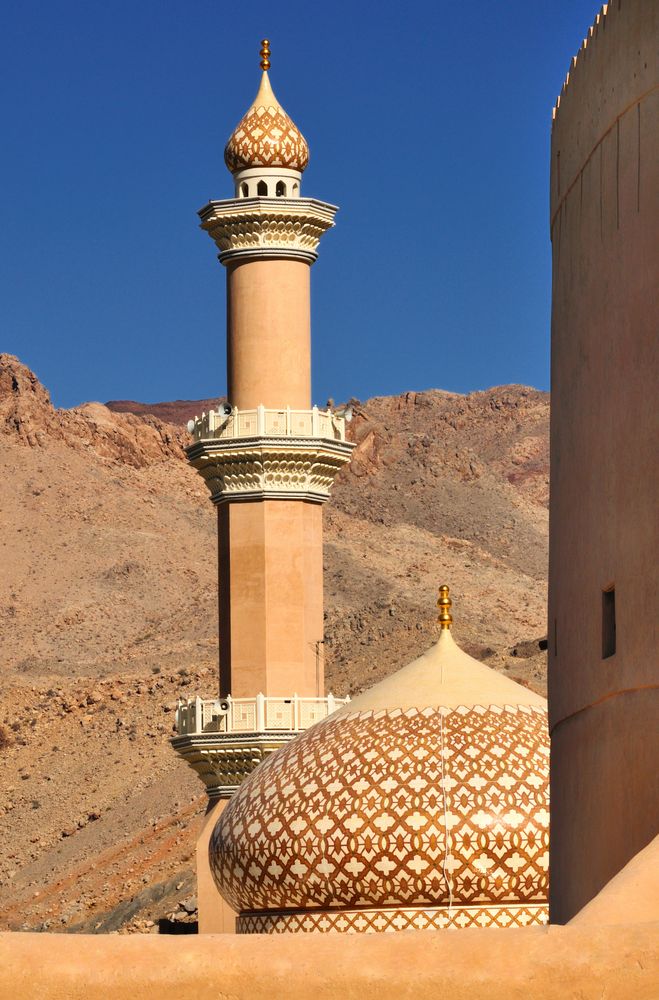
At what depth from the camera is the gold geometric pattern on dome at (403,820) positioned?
10.7m

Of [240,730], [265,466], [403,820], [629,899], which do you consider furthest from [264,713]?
[629,899]

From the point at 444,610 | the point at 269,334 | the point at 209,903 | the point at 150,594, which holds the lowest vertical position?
the point at 150,594

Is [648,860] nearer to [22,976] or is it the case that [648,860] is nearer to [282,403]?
[22,976]

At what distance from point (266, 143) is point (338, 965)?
578 inches

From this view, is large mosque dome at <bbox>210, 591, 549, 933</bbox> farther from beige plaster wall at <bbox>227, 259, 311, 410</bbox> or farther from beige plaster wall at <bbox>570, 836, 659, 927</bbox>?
beige plaster wall at <bbox>227, 259, 311, 410</bbox>

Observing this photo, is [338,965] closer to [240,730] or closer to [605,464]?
[605,464]

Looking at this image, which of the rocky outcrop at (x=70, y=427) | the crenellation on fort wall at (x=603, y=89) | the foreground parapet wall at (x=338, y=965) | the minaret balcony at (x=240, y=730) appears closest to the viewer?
the foreground parapet wall at (x=338, y=965)

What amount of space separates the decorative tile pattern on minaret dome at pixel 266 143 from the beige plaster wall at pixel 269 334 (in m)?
1.09

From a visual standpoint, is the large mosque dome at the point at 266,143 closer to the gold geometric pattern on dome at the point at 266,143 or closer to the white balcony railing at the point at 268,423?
the gold geometric pattern on dome at the point at 266,143

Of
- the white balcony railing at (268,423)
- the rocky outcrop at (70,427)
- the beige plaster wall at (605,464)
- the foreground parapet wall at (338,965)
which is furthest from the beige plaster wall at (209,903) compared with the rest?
the rocky outcrop at (70,427)

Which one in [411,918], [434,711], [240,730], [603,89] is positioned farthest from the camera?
[240,730]

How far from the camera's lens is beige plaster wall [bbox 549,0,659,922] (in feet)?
18.8

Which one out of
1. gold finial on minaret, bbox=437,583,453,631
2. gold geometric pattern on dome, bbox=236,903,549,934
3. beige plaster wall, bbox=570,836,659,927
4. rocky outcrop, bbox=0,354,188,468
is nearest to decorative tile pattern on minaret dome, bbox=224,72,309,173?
gold finial on minaret, bbox=437,583,453,631

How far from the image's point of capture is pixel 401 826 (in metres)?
10.7
